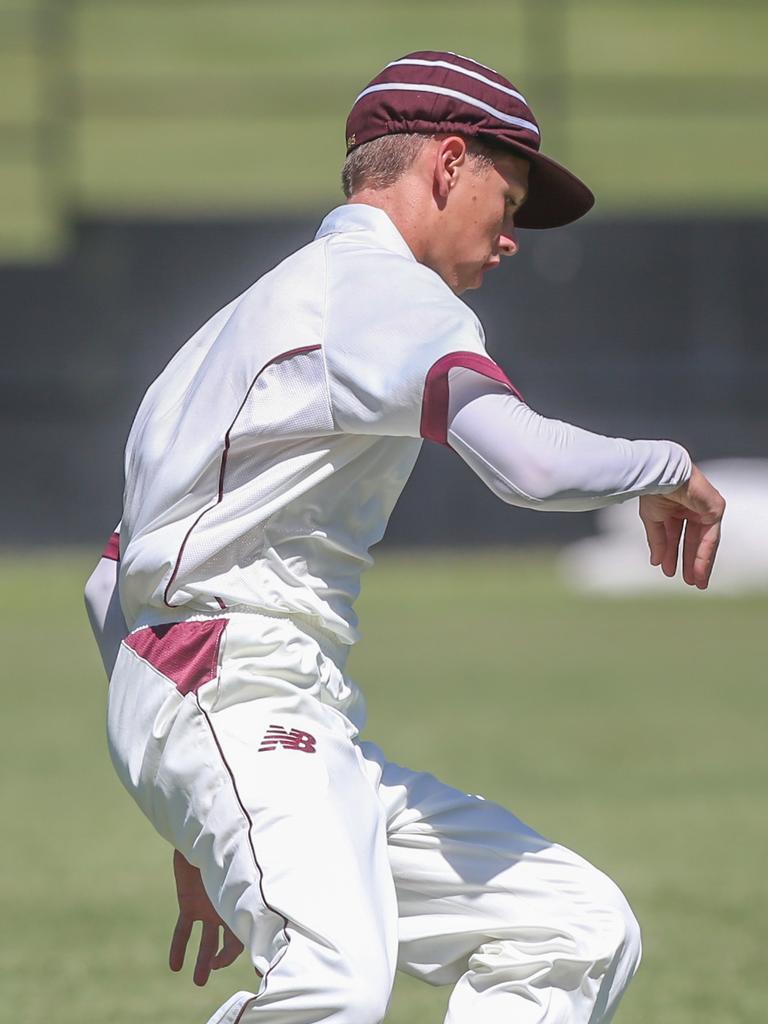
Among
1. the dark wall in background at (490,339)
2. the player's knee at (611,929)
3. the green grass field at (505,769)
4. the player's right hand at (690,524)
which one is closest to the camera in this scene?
the player's right hand at (690,524)

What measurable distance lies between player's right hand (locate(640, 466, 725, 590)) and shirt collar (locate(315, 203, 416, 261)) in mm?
556

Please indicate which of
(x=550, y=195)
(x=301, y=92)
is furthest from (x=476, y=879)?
(x=301, y=92)

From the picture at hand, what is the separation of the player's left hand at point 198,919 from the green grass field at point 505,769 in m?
1.45

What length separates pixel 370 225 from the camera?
2770mm

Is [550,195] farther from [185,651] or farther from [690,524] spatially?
[185,651]

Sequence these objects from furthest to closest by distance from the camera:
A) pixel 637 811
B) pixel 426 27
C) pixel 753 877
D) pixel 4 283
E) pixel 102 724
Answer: pixel 426 27, pixel 4 283, pixel 102 724, pixel 637 811, pixel 753 877

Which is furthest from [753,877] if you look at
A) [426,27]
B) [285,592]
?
[426,27]

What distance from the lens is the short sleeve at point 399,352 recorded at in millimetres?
2443

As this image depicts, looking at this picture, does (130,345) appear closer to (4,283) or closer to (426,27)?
(4,283)

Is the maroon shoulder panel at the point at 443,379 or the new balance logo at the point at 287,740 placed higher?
the maroon shoulder panel at the point at 443,379

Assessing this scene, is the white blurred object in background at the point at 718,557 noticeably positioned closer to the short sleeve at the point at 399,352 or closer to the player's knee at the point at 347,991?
the short sleeve at the point at 399,352

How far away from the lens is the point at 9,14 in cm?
2997

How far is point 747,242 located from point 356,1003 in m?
15.8

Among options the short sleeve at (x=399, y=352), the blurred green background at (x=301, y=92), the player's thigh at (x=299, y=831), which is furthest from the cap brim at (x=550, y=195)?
the blurred green background at (x=301, y=92)
